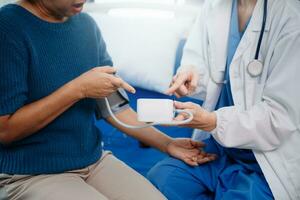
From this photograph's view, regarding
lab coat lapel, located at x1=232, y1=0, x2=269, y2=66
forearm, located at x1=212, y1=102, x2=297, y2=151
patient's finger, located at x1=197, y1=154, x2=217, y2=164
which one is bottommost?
patient's finger, located at x1=197, y1=154, x2=217, y2=164

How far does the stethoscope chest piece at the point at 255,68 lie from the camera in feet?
3.50

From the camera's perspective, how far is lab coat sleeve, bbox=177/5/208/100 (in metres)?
1.25

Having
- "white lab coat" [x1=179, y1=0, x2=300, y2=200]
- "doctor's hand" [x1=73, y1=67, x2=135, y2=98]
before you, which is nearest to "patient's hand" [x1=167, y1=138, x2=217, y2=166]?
"white lab coat" [x1=179, y1=0, x2=300, y2=200]

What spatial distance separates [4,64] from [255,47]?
0.73 metres

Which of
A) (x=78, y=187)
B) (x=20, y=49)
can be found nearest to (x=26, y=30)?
(x=20, y=49)

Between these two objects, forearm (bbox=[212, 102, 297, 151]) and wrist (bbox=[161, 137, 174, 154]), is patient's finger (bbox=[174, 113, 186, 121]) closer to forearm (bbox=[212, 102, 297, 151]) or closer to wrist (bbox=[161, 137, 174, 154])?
forearm (bbox=[212, 102, 297, 151])

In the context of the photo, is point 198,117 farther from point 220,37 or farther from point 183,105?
point 220,37

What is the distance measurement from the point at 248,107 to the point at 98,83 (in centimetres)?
47

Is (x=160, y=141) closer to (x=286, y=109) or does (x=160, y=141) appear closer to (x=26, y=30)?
(x=286, y=109)

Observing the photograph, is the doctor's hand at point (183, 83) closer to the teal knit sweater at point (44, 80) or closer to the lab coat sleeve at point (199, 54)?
the lab coat sleeve at point (199, 54)

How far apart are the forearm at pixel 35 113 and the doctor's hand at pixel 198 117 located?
29 cm

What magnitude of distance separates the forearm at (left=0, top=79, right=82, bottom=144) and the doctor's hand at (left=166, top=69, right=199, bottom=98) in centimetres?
29

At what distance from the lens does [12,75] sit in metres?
0.93

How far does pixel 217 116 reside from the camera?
1.07 meters
